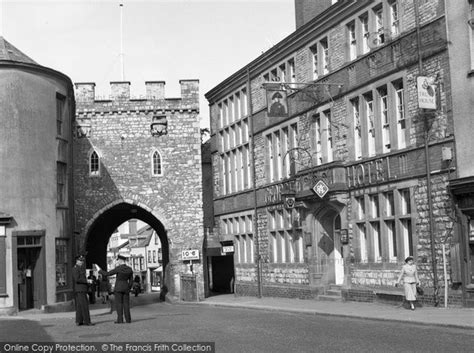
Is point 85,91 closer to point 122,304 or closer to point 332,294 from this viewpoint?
point 332,294

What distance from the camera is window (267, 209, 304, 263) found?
32406 millimetres

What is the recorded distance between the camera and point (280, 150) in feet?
112

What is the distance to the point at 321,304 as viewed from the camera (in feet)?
88.7

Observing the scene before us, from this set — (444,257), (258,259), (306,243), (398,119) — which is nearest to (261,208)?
(258,259)

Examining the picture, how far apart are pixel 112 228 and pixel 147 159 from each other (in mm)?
10647

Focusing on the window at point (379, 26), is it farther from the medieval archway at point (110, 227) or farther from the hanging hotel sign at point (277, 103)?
the medieval archway at point (110, 227)

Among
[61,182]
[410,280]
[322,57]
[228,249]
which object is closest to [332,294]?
[410,280]

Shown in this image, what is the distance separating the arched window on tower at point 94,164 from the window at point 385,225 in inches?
736

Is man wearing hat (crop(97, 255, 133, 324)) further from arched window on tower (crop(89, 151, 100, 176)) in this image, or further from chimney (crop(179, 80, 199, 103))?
chimney (crop(179, 80, 199, 103))

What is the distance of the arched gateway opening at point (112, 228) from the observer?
147 ft

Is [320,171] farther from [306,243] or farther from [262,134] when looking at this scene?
[262,134]

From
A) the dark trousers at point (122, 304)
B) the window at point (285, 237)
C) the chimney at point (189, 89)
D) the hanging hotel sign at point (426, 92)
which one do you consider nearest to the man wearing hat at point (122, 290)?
the dark trousers at point (122, 304)

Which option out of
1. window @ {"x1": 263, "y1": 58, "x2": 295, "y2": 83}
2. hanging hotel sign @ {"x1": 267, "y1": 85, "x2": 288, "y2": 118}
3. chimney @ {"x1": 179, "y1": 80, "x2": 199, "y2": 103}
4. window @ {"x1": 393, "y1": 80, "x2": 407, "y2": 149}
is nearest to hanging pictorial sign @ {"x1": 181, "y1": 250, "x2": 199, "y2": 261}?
chimney @ {"x1": 179, "y1": 80, "x2": 199, "y2": 103}

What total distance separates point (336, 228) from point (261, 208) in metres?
6.67
